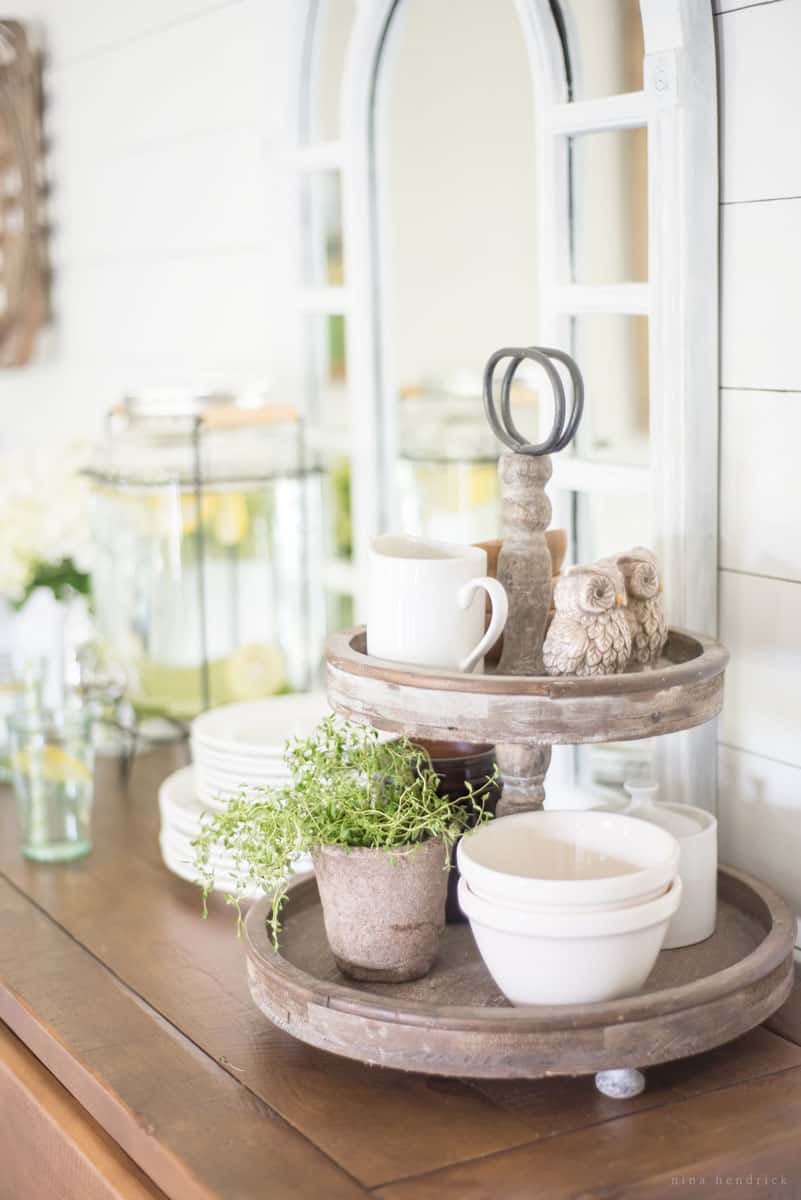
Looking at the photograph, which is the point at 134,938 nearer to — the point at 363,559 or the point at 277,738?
the point at 277,738

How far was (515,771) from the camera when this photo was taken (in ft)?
3.70

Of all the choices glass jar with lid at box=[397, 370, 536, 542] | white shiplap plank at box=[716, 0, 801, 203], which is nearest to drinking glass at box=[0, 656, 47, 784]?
glass jar with lid at box=[397, 370, 536, 542]

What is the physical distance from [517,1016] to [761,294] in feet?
1.97

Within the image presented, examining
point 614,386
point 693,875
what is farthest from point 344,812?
point 614,386

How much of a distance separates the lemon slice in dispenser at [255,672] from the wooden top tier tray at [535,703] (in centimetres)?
79

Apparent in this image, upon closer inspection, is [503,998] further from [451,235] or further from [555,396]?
[451,235]

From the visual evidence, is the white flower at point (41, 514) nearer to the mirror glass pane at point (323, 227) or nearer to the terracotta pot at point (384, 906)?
the mirror glass pane at point (323, 227)

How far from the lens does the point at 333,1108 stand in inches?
38.7

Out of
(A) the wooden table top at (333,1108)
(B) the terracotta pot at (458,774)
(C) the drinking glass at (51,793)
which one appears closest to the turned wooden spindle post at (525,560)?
(B) the terracotta pot at (458,774)

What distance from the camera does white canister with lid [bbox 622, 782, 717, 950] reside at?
3.70 ft

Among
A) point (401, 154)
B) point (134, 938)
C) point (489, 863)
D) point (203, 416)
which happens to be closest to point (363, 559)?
point (203, 416)

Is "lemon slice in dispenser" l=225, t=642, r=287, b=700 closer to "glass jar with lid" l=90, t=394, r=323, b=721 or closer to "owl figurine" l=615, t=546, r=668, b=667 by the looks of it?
"glass jar with lid" l=90, t=394, r=323, b=721

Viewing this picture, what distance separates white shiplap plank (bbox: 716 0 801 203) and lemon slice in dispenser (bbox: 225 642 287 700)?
2.81 ft

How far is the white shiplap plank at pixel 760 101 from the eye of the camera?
1137 mm
